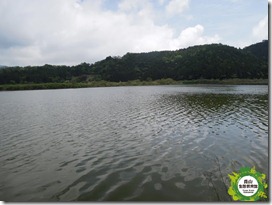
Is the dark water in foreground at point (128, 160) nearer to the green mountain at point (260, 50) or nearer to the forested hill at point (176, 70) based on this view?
the forested hill at point (176, 70)

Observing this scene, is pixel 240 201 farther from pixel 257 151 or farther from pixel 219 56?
pixel 219 56

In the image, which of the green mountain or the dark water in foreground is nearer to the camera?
the dark water in foreground

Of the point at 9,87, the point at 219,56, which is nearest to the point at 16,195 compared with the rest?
the point at 9,87

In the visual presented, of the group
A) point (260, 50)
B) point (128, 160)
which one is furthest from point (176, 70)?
point (128, 160)

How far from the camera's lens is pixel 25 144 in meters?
14.8

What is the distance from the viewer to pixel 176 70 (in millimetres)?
171625

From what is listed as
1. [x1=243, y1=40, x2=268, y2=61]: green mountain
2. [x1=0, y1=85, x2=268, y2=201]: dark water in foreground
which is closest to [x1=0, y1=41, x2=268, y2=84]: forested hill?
[x1=243, y1=40, x2=268, y2=61]: green mountain

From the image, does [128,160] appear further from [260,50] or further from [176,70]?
[260,50]

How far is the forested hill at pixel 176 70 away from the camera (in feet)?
473

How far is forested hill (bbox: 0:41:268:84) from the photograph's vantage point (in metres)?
144

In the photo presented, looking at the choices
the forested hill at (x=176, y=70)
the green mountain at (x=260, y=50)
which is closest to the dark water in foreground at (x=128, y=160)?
the forested hill at (x=176, y=70)

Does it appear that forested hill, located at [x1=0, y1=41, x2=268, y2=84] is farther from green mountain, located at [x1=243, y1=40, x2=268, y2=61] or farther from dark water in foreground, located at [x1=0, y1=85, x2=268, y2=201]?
dark water in foreground, located at [x1=0, y1=85, x2=268, y2=201]

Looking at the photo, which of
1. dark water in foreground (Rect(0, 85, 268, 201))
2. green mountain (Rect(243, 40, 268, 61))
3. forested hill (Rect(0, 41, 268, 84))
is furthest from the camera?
green mountain (Rect(243, 40, 268, 61))

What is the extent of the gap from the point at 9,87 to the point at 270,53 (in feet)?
413
